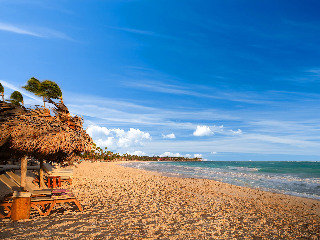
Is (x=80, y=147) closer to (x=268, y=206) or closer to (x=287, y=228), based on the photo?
(x=287, y=228)

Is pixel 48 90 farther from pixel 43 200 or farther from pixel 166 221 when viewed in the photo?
pixel 166 221

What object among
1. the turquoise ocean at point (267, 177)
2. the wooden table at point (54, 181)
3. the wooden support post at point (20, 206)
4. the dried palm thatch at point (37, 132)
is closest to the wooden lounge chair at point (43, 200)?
the wooden support post at point (20, 206)

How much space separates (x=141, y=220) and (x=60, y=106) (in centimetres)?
534

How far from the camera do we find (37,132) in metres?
7.38

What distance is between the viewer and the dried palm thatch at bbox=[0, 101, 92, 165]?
7180 mm

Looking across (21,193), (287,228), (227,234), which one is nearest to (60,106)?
(21,193)

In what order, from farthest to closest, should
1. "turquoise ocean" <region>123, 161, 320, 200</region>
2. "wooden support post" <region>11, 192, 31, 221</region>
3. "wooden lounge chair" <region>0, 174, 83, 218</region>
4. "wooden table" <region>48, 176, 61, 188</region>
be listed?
1. "turquoise ocean" <region>123, 161, 320, 200</region>
2. "wooden table" <region>48, 176, 61, 188</region>
3. "wooden lounge chair" <region>0, 174, 83, 218</region>
4. "wooden support post" <region>11, 192, 31, 221</region>

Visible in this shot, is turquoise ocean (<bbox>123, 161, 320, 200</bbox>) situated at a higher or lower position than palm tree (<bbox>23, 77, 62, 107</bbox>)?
lower

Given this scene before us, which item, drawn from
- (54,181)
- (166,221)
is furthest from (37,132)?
(54,181)

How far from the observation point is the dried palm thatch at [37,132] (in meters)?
7.18

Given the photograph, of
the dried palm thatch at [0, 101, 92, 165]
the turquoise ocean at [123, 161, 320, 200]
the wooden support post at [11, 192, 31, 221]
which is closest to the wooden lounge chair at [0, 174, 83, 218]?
the wooden support post at [11, 192, 31, 221]

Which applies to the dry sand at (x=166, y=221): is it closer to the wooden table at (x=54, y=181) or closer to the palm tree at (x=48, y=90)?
the wooden table at (x=54, y=181)

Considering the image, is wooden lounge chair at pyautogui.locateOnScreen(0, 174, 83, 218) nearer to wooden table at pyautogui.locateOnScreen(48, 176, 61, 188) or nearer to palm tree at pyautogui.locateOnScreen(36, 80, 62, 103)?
palm tree at pyautogui.locateOnScreen(36, 80, 62, 103)

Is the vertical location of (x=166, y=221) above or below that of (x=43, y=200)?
below
